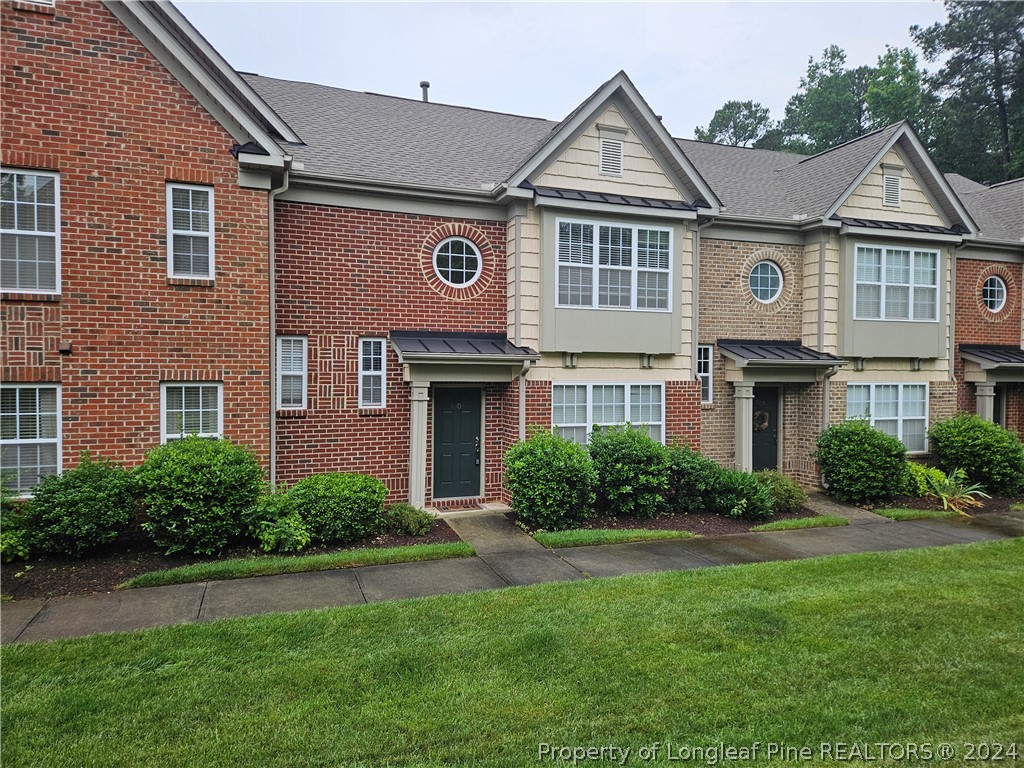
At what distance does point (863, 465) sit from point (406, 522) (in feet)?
32.3

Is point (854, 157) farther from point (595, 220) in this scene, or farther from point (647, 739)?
point (647, 739)

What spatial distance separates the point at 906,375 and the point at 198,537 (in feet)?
53.1

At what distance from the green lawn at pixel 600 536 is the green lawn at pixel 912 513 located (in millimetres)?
4774

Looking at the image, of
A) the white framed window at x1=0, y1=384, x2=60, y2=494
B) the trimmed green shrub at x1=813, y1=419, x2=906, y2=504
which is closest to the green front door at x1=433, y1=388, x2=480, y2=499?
the white framed window at x1=0, y1=384, x2=60, y2=494

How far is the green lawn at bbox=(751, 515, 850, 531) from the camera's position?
11789mm

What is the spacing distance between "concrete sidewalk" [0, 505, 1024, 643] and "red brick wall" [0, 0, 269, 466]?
3.23m

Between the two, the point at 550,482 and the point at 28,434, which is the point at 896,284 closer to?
the point at 550,482

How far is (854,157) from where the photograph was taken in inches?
644

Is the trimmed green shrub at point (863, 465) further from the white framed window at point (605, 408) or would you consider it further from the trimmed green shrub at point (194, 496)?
the trimmed green shrub at point (194, 496)

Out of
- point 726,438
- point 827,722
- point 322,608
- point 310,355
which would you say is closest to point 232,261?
point 310,355

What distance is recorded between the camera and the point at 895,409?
16.3m

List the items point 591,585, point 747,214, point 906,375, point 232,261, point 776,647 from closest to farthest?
point 776,647, point 591,585, point 232,261, point 747,214, point 906,375

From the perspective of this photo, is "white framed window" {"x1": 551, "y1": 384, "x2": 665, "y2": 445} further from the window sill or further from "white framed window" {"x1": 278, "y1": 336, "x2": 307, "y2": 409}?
the window sill

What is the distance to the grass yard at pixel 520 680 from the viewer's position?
4.56m
